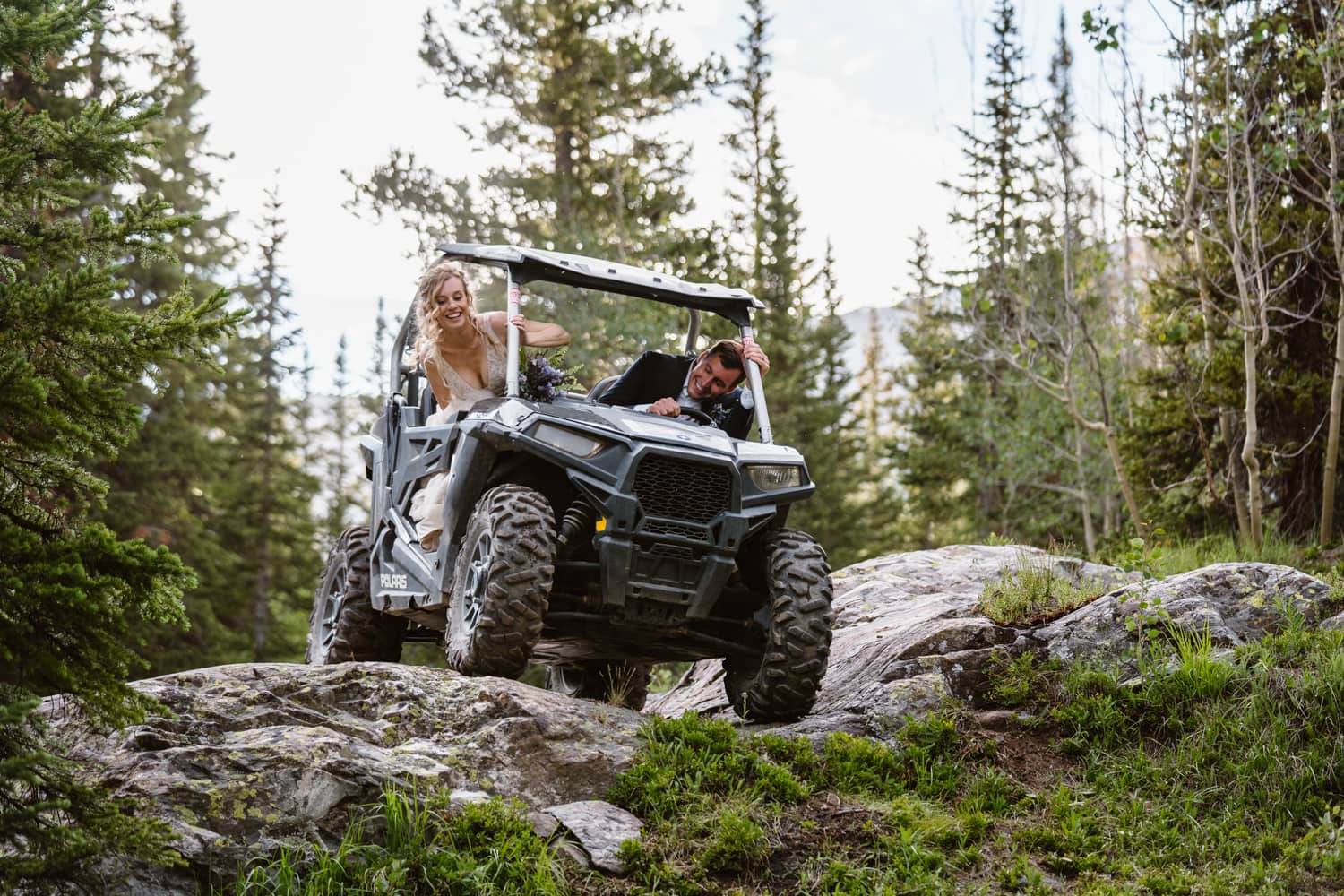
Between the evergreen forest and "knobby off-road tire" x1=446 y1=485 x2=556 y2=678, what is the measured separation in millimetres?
1719

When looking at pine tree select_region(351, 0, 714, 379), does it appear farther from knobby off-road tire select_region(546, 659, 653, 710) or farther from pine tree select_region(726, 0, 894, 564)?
knobby off-road tire select_region(546, 659, 653, 710)

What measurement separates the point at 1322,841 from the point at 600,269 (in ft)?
14.6

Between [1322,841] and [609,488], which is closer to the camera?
[1322,841]

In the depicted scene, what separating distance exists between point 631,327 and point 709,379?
1342cm

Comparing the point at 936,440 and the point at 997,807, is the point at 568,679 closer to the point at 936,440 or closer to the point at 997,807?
the point at 997,807

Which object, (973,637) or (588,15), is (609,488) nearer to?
(973,637)

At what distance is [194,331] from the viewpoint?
443cm

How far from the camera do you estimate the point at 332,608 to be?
854 centimetres

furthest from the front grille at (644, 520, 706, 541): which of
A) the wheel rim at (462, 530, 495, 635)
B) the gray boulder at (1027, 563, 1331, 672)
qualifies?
the gray boulder at (1027, 563, 1331, 672)

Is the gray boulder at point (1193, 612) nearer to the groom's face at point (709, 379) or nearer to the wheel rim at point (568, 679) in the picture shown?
the groom's face at point (709, 379)

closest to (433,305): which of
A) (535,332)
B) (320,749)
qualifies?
(535,332)

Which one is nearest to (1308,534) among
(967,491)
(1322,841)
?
(1322,841)

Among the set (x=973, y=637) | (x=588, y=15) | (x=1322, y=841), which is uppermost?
(x=588, y=15)

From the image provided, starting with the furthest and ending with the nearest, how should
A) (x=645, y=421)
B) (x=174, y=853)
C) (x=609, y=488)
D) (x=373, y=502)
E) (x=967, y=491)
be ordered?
(x=967, y=491)
(x=373, y=502)
(x=645, y=421)
(x=609, y=488)
(x=174, y=853)
